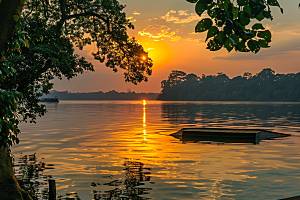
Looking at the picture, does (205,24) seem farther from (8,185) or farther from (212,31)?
(8,185)

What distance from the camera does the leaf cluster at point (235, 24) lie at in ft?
17.7

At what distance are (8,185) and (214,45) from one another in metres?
8.54

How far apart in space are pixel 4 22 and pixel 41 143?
953 inches

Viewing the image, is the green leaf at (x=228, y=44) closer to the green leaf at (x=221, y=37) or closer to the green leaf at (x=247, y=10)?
the green leaf at (x=221, y=37)

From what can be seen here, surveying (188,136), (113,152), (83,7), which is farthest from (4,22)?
(188,136)

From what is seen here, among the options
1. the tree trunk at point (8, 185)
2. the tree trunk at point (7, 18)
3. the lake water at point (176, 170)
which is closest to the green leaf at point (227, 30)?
the tree trunk at point (7, 18)

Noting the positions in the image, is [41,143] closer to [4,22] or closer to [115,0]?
[115,0]

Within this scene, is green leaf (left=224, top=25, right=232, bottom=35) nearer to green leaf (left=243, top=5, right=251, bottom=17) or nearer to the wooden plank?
green leaf (left=243, top=5, right=251, bottom=17)

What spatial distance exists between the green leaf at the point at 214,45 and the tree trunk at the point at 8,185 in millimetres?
8076

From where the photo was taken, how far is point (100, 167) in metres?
18.6

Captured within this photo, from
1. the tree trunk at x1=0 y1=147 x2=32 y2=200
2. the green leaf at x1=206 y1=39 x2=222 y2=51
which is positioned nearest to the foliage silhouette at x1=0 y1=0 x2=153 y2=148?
the tree trunk at x1=0 y1=147 x2=32 y2=200

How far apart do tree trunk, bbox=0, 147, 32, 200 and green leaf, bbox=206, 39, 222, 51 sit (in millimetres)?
8076

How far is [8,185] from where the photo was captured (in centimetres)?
1062

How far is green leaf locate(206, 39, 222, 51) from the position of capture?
18.8ft
